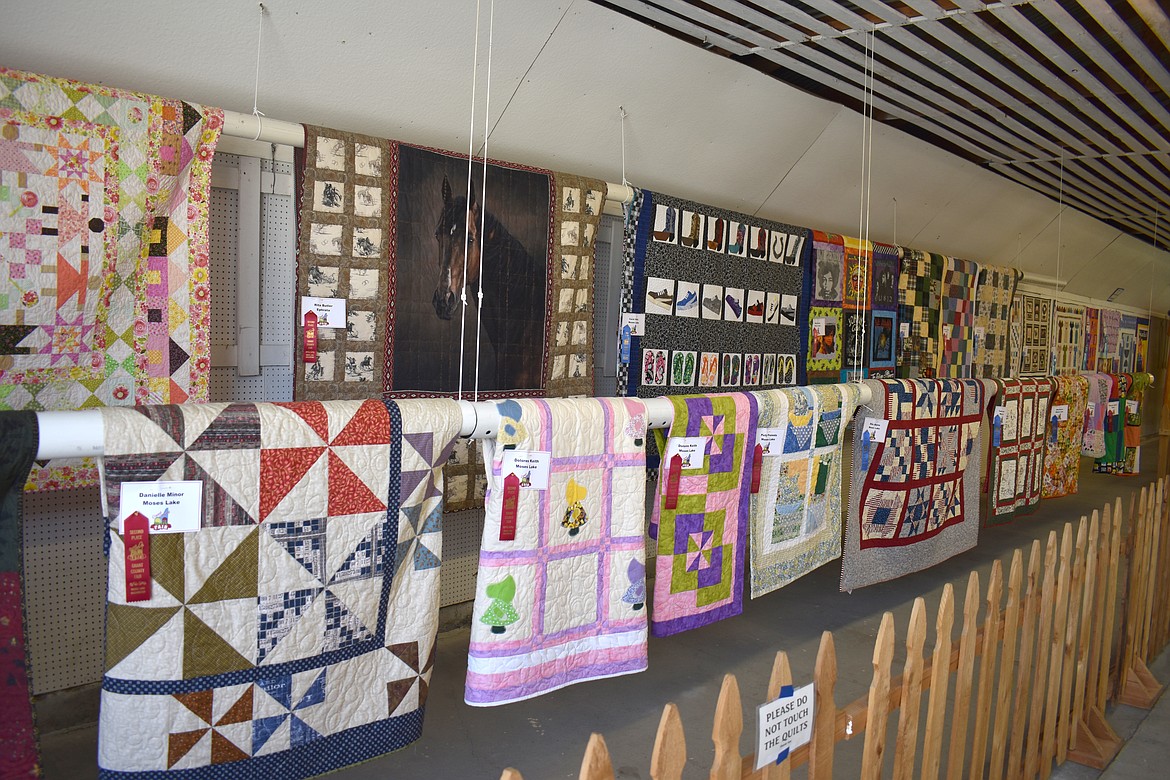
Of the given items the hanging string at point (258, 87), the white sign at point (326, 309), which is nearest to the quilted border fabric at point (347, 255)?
the white sign at point (326, 309)

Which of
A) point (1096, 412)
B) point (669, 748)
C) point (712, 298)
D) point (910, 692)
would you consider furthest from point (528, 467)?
point (1096, 412)

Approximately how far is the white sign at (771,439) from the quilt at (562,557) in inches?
22.7

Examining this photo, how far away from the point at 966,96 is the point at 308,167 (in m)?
3.13

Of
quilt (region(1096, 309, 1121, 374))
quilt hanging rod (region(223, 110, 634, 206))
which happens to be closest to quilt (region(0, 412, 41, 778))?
quilt hanging rod (region(223, 110, 634, 206))

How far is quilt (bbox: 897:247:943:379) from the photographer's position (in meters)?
5.38

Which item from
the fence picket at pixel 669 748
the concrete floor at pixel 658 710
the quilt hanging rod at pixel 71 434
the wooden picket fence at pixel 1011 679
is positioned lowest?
the concrete floor at pixel 658 710

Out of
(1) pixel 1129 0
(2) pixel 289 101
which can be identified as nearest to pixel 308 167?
(2) pixel 289 101

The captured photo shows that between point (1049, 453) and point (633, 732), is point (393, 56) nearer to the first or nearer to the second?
point (633, 732)

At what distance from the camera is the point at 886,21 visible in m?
3.00

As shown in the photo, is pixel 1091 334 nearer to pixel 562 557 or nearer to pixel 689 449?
pixel 689 449

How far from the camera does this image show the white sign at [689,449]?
222cm

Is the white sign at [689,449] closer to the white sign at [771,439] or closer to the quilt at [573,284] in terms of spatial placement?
the white sign at [771,439]

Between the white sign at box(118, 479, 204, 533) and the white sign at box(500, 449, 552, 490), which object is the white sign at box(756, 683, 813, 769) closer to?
the white sign at box(500, 449, 552, 490)

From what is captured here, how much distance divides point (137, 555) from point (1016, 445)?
4.04 meters
